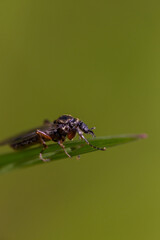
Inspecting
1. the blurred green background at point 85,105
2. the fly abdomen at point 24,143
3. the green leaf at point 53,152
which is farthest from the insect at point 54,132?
the green leaf at point 53,152

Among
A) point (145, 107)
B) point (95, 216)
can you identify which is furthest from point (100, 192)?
point (145, 107)

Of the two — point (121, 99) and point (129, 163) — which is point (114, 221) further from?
point (121, 99)

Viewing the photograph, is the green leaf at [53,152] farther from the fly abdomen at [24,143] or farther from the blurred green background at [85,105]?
the blurred green background at [85,105]

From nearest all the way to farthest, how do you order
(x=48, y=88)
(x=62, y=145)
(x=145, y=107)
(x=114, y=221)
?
(x=62, y=145)
(x=114, y=221)
(x=145, y=107)
(x=48, y=88)

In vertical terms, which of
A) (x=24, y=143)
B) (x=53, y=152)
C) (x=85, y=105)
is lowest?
(x=53, y=152)

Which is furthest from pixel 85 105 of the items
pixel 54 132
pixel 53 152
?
pixel 53 152

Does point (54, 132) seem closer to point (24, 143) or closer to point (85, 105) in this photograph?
point (24, 143)

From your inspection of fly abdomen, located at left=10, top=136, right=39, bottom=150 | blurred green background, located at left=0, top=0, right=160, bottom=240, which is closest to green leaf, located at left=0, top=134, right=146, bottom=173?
fly abdomen, located at left=10, top=136, right=39, bottom=150
